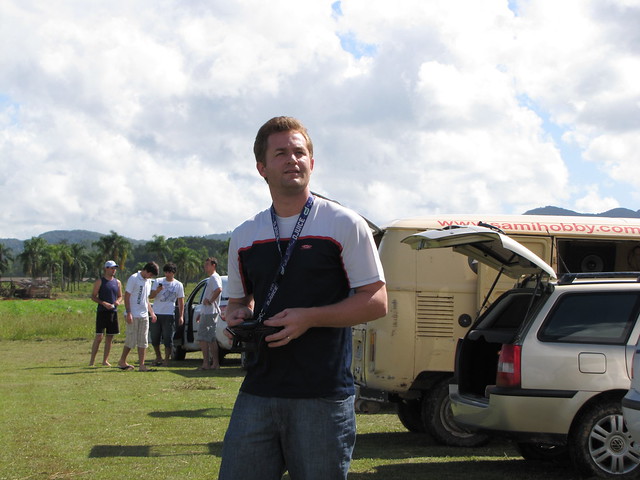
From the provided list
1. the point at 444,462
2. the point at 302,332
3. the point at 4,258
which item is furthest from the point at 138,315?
the point at 4,258

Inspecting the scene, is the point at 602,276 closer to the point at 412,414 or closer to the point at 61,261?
the point at 412,414

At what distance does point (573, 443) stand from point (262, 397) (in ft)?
14.5

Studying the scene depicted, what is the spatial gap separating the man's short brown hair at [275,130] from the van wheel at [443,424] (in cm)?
595

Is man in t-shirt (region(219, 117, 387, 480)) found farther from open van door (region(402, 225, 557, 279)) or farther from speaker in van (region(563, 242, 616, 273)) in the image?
speaker in van (region(563, 242, 616, 273))

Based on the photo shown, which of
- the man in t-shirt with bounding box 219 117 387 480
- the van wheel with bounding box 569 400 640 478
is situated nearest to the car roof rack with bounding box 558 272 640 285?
the van wheel with bounding box 569 400 640 478

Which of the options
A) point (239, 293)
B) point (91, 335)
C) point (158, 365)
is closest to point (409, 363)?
point (239, 293)

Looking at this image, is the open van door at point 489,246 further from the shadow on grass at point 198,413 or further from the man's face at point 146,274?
the man's face at point 146,274

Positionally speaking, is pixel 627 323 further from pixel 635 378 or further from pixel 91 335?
pixel 91 335

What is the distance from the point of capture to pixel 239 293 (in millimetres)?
3764

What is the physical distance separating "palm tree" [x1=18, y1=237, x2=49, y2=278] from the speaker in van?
570 ft

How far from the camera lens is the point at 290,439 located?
342 centimetres

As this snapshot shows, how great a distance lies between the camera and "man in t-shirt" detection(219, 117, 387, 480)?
3.37m

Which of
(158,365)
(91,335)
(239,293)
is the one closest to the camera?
(239,293)

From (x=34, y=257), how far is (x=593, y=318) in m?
179
